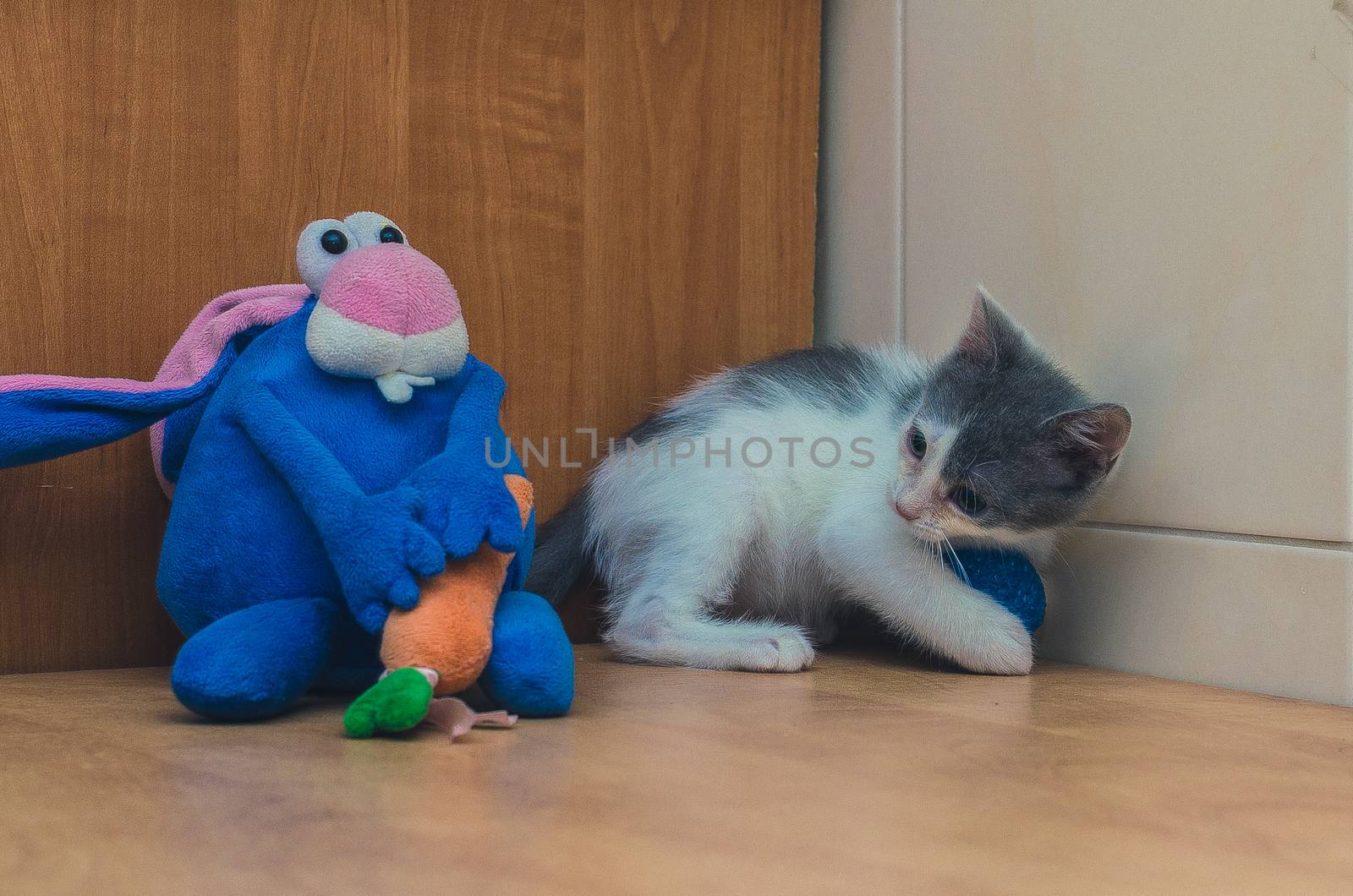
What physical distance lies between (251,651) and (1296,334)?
92cm

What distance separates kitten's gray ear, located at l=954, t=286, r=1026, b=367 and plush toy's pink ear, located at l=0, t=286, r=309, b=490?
0.68m

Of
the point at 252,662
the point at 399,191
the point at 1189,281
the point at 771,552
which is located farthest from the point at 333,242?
the point at 1189,281

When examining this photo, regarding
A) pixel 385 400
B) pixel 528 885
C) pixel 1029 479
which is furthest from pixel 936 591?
pixel 528 885

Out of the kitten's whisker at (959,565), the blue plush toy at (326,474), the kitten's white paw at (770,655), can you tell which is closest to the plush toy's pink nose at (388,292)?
the blue plush toy at (326,474)

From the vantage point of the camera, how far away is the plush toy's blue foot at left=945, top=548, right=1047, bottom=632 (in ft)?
3.95

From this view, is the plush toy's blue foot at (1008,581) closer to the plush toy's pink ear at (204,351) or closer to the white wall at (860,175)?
the white wall at (860,175)

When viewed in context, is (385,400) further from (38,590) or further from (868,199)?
(868,199)

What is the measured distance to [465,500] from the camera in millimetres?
894

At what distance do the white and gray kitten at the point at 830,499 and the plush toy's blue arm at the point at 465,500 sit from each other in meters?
0.33

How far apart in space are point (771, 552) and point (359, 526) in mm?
550

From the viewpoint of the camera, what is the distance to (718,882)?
576 millimetres

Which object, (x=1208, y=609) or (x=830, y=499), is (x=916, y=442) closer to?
(x=830, y=499)

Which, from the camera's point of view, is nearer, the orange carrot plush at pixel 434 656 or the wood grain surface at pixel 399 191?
the orange carrot plush at pixel 434 656

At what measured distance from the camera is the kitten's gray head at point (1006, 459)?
3.69 feet
